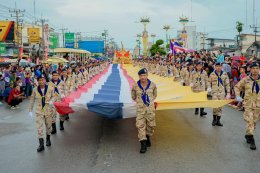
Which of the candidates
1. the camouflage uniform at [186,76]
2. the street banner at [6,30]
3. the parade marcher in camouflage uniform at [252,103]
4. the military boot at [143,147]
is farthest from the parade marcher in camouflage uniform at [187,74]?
the street banner at [6,30]

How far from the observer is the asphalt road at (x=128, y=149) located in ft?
19.4

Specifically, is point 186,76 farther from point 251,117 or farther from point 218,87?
point 251,117

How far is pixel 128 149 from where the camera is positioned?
7.06 metres

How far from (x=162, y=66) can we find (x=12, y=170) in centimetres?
1889

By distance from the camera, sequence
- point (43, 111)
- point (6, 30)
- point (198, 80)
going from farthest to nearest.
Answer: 1. point (6, 30)
2. point (198, 80)
3. point (43, 111)

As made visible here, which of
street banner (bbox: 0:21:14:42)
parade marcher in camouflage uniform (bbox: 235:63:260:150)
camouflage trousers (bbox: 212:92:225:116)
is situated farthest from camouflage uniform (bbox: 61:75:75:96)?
street banner (bbox: 0:21:14:42)

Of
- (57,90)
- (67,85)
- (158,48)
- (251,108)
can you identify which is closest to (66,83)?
(67,85)

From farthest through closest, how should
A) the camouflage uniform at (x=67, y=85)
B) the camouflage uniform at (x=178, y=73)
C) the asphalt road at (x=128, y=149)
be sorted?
1. the camouflage uniform at (x=178, y=73)
2. the camouflage uniform at (x=67, y=85)
3. the asphalt road at (x=128, y=149)

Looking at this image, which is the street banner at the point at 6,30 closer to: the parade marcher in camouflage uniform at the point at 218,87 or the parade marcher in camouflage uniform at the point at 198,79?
the parade marcher in camouflage uniform at the point at 198,79

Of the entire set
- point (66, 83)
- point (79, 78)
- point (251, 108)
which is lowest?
point (251, 108)

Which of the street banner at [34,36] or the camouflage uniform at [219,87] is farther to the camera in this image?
the street banner at [34,36]

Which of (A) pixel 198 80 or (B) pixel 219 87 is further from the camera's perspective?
(A) pixel 198 80

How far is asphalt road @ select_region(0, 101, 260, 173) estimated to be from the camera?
232 inches

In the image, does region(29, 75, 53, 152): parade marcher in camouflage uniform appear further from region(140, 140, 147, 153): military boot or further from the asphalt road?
region(140, 140, 147, 153): military boot
